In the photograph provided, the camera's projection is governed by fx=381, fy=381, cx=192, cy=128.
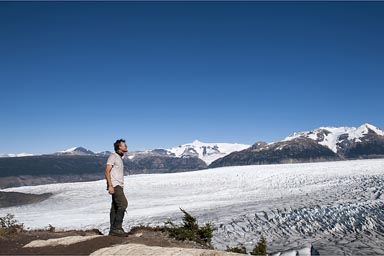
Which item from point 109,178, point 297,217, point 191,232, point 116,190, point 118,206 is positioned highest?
point 109,178

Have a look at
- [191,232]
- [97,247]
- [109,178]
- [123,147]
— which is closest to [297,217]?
[191,232]

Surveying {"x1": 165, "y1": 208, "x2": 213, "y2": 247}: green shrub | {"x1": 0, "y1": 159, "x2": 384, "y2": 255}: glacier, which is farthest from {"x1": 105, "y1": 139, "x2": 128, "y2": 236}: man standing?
{"x1": 0, "y1": 159, "x2": 384, "y2": 255}: glacier

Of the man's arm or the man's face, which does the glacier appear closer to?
the man's arm

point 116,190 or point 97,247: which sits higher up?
point 116,190

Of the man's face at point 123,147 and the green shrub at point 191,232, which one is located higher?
the man's face at point 123,147

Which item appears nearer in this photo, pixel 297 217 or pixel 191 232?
pixel 191 232

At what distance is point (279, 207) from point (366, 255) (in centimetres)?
935

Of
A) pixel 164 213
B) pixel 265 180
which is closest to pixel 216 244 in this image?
pixel 164 213

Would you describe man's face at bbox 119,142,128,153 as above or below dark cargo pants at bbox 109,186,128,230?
above

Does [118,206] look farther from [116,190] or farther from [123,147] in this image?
[123,147]

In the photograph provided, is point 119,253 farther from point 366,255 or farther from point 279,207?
point 279,207

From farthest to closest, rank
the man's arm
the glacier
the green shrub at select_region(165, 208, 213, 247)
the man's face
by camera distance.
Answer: the glacier, the green shrub at select_region(165, 208, 213, 247), the man's face, the man's arm

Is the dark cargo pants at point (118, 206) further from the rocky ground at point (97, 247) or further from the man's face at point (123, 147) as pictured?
the man's face at point (123, 147)

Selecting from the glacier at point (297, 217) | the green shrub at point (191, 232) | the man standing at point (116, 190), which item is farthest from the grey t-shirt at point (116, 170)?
the glacier at point (297, 217)
